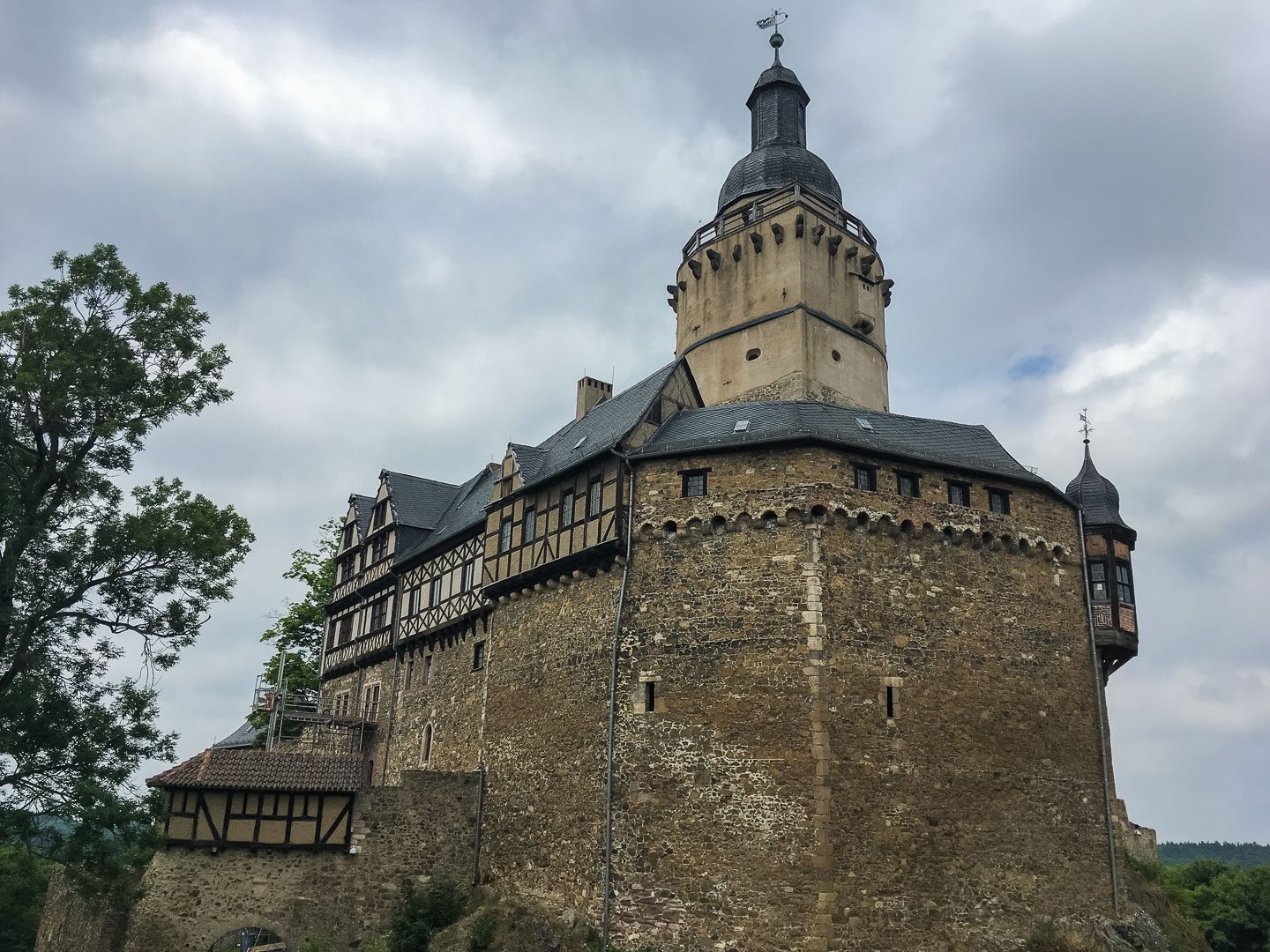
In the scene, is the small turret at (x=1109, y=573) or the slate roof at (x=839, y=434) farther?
the small turret at (x=1109, y=573)

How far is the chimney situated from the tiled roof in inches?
259

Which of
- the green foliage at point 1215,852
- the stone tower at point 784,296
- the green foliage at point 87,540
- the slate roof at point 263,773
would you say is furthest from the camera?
the green foliage at point 1215,852

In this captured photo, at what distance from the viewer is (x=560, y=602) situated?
25281 millimetres

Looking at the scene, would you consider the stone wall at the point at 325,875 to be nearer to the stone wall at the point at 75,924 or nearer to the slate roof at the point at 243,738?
the stone wall at the point at 75,924

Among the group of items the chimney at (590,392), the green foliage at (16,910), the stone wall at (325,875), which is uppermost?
the chimney at (590,392)

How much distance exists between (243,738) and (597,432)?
2097cm

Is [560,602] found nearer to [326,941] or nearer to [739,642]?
[739,642]

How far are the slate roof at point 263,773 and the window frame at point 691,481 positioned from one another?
34.4ft

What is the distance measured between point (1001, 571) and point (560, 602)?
974 centimetres

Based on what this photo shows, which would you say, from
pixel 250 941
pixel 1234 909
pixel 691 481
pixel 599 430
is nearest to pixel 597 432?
pixel 599 430

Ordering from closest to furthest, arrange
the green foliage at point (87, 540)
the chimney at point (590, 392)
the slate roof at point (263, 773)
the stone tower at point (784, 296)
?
the green foliage at point (87, 540), the slate roof at point (263, 773), the stone tower at point (784, 296), the chimney at point (590, 392)

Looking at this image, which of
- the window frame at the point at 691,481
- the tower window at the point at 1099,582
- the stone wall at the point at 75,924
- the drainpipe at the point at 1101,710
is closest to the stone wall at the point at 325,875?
the stone wall at the point at 75,924

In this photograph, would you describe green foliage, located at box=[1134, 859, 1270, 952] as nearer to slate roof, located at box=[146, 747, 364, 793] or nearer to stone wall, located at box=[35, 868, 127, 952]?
slate roof, located at box=[146, 747, 364, 793]

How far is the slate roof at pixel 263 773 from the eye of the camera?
2502 cm
